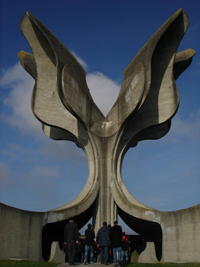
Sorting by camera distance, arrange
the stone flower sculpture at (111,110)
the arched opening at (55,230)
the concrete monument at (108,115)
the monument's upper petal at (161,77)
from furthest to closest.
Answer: the monument's upper petal at (161,77), the stone flower sculpture at (111,110), the concrete monument at (108,115), the arched opening at (55,230)

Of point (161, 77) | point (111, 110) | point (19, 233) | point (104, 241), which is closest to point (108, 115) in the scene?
point (111, 110)

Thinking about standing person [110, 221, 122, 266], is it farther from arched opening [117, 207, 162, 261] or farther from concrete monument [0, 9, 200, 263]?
arched opening [117, 207, 162, 261]

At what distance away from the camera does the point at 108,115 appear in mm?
20516

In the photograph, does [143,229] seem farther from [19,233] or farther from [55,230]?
[19,233]

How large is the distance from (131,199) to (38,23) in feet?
37.5

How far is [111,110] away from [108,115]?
0.38 meters

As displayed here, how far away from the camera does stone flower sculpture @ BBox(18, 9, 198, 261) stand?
17.8 m

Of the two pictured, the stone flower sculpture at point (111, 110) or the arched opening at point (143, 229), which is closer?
the arched opening at point (143, 229)

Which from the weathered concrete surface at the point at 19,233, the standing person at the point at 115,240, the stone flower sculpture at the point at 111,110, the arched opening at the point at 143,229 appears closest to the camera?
Answer: the standing person at the point at 115,240

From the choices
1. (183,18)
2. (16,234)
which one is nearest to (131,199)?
(16,234)

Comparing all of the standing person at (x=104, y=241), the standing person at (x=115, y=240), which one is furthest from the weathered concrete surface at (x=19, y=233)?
the standing person at (x=115, y=240)

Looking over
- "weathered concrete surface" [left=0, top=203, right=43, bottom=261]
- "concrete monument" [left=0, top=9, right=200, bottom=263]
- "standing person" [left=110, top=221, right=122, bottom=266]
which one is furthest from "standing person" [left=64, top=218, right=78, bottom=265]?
"concrete monument" [left=0, top=9, right=200, bottom=263]

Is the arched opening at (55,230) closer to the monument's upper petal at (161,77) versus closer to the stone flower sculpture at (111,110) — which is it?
the stone flower sculpture at (111,110)

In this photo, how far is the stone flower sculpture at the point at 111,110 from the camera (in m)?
17.8
